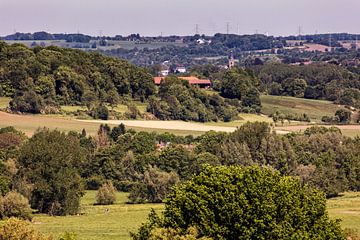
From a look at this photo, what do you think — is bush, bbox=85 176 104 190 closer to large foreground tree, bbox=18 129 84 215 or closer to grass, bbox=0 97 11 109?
large foreground tree, bbox=18 129 84 215

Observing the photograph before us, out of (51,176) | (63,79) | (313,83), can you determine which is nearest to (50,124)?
(63,79)

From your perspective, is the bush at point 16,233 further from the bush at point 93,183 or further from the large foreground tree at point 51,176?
the bush at point 93,183

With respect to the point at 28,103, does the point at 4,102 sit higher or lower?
lower

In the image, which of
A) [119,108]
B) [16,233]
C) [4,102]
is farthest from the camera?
[119,108]

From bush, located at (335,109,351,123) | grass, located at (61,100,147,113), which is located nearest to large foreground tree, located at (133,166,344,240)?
grass, located at (61,100,147,113)

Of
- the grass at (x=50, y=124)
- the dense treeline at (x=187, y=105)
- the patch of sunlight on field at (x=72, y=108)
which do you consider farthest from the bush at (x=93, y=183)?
the dense treeline at (x=187, y=105)

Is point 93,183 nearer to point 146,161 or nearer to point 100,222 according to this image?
point 146,161
